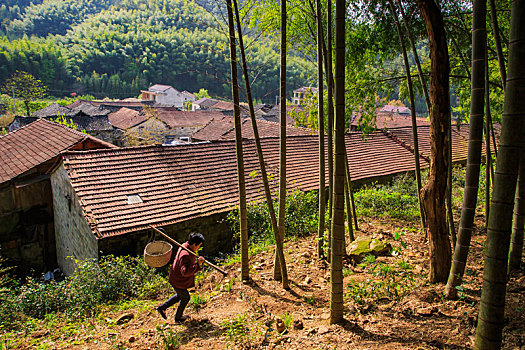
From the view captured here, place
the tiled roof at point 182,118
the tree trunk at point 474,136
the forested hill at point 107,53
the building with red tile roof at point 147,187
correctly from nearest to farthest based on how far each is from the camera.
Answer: the tree trunk at point 474,136 < the building with red tile roof at point 147,187 < the tiled roof at point 182,118 < the forested hill at point 107,53

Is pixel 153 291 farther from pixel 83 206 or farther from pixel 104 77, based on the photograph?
pixel 104 77

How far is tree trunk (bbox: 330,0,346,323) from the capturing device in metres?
2.79

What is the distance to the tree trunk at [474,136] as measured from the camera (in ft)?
8.64

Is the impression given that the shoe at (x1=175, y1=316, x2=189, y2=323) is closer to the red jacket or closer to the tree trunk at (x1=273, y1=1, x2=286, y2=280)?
the red jacket

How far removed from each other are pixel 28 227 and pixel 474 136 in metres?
9.72

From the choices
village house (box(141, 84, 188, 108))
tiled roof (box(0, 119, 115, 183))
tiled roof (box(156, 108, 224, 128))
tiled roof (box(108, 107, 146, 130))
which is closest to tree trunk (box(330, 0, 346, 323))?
tiled roof (box(0, 119, 115, 183))

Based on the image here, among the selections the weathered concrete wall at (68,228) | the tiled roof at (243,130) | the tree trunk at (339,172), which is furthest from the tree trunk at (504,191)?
the tiled roof at (243,130)

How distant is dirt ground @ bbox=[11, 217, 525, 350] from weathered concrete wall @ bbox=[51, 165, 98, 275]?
9.81 feet

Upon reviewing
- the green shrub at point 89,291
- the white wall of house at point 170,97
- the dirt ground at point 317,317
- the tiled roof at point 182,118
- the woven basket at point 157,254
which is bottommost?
the green shrub at point 89,291

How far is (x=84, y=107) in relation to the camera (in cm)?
3572

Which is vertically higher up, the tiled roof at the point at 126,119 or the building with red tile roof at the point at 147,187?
the tiled roof at the point at 126,119

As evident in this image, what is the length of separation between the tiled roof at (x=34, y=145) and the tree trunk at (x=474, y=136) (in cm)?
928

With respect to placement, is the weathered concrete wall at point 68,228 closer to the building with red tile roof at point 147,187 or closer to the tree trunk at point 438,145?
the building with red tile roof at point 147,187

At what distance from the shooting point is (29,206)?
8.74m
